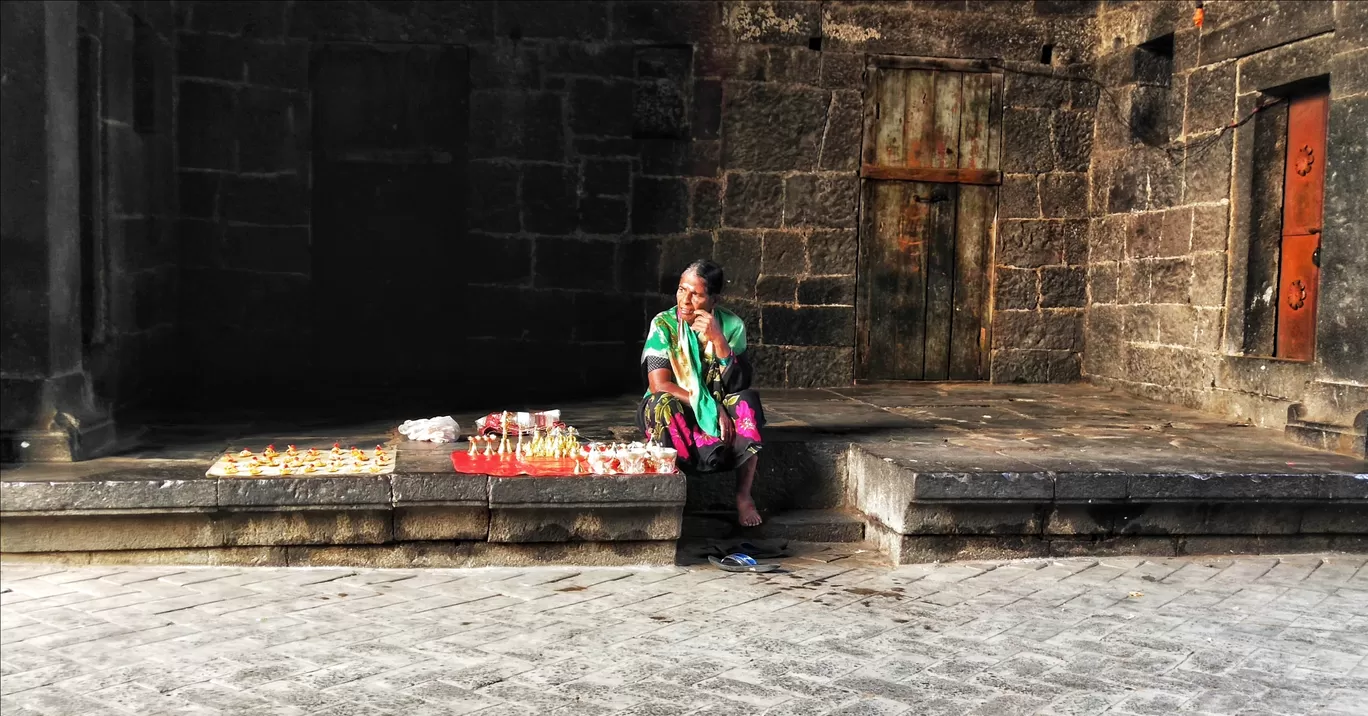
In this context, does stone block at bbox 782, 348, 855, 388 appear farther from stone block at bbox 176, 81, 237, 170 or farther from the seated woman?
stone block at bbox 176, 81, 237, 170

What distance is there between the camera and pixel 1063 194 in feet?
35.8

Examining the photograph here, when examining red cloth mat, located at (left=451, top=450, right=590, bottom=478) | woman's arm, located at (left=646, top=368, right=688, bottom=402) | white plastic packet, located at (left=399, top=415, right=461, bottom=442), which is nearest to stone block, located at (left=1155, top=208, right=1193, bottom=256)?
woman's arm, located at (left=646, top=368, right=688, bottom=402)

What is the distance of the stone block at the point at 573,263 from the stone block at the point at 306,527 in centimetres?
444

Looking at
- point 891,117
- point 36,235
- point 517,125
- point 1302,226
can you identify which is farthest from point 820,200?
point 36,235

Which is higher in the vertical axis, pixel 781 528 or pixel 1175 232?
pixel 1175 232

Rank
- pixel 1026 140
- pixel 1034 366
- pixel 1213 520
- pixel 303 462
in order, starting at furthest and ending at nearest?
pixel 1034 366 → pixel 1026 140 → pixel 1213 520 → pixel 303 462

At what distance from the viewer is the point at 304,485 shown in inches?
232

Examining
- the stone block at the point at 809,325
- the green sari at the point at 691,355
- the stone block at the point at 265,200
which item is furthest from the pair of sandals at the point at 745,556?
the stone block at the point at 265,200

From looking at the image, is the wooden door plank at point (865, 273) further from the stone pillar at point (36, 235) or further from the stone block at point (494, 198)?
the stone pillar at point (36, 235)

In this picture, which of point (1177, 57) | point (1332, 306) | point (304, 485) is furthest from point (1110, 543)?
point (1177, 57)

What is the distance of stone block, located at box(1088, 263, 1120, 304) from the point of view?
10.6m

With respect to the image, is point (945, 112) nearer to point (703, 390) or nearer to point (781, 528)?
point (703, 390)

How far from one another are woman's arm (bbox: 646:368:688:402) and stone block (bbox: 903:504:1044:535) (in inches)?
52.2

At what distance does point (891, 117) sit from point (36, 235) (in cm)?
667
